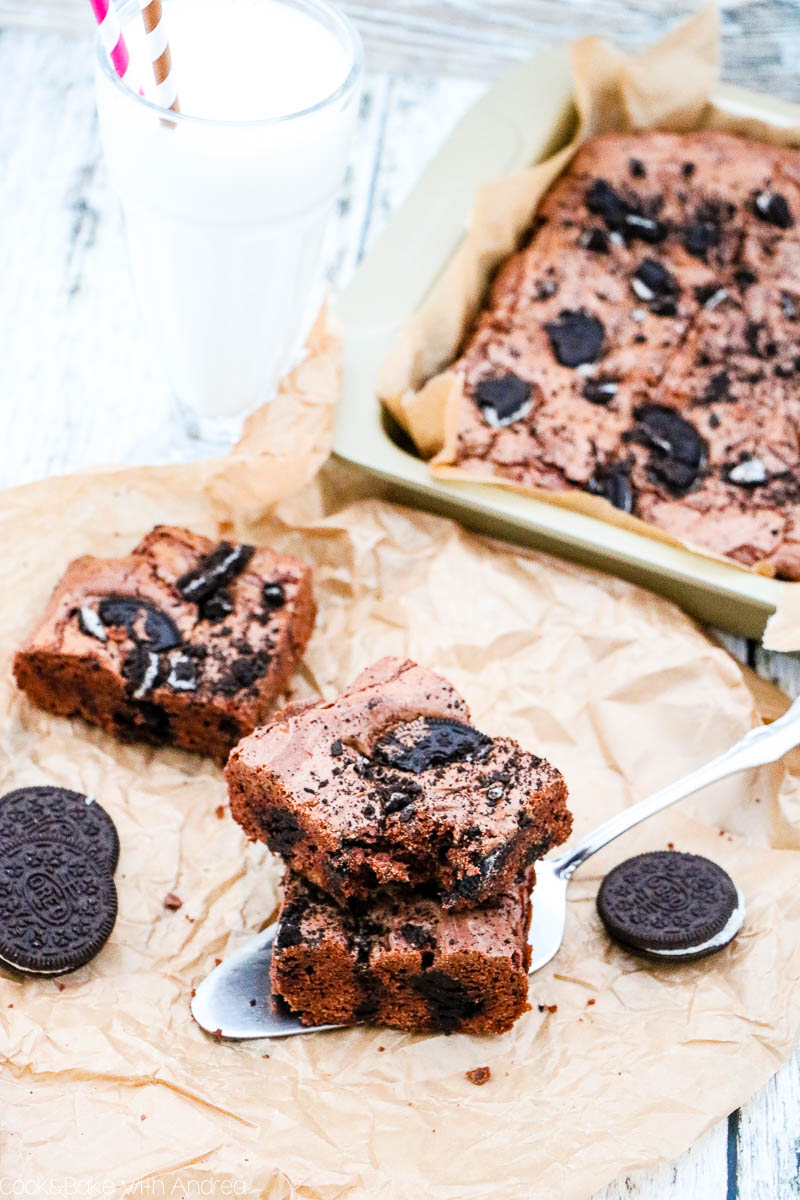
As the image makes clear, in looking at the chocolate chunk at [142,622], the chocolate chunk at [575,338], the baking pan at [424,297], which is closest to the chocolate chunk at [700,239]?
the chocolate chunk at [575,338]

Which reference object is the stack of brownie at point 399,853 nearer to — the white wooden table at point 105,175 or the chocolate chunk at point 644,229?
the white wooden table at point 105,175

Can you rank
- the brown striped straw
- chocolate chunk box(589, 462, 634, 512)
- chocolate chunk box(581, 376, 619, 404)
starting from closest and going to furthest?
1. the brown striped straw
2. chocolate chunk box(589, 462, 634, 512)
3. chocolate chunk box(581, 376, 619, 404)

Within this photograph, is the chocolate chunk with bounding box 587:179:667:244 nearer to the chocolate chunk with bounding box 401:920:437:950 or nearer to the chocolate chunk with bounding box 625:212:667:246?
the chocolate chunk with bounding box 625:212:667:246

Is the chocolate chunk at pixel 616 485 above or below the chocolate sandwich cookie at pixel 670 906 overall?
above

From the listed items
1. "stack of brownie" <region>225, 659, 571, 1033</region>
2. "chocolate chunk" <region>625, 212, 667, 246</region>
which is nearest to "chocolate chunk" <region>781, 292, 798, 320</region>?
"chocolate chunk" <region>625, 212, 667, 246</region>

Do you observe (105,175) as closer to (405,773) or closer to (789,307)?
(789,307)

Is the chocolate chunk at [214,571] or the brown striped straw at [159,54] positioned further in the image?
the chocolate chunk at [214,571]

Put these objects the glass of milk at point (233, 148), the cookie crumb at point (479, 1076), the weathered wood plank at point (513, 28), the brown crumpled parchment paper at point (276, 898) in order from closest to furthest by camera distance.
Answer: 1. the brown crumpled parchment paper at point (276, 898)
2. the cookie crumb at point (479, 1076)
3. the glass of milk at point (233, 148)
4. the weathered wood plank at point (513, 28)

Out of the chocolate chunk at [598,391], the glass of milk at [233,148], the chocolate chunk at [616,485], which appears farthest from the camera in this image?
the chocolate chunk at [598,391]
